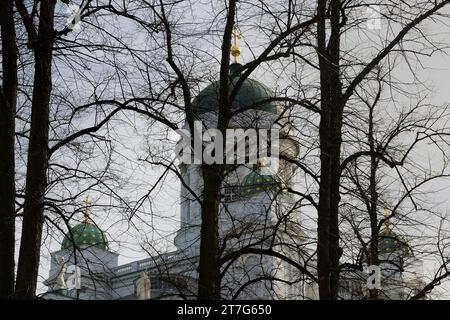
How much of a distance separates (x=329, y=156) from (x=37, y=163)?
327 centimetres

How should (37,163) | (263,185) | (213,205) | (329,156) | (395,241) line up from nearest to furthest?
1. (37,163)
2. (213,205)
3. (329,156)
4. (263,185)
5. (395,241)

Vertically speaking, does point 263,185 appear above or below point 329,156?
above

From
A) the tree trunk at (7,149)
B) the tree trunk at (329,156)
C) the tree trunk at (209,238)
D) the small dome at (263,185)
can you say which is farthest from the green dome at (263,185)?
the tree trunk at (7,149)

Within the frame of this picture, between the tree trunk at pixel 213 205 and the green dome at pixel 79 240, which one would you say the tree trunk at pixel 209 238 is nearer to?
the tree trunk at pixel 213 205

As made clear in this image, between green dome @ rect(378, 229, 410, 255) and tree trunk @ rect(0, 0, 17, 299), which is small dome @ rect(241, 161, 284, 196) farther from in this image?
tree trunk @ rect(0, 0, 17, 299)

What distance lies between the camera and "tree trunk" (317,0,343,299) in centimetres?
1022

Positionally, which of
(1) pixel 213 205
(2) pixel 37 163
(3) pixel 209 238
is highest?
(2) pixel 37 163

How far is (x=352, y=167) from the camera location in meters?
12.4

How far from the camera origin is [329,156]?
33.8 feet

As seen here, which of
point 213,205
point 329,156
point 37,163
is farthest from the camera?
point 329,156

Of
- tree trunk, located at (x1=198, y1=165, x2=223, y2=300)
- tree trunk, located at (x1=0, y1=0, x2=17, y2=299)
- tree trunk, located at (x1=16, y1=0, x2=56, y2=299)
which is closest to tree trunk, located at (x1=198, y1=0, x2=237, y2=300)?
tree trunk, located at (x1=198, y1=165, x2=223, y2=300)

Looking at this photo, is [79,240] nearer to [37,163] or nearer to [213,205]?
[37,163]

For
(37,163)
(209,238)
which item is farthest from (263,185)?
(37,163)
